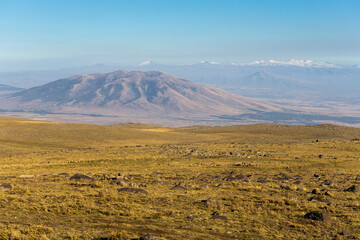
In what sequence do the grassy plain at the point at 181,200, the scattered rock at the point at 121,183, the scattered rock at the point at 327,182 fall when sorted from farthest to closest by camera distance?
the scattered rock at the point at 327,182
the scattered rock at the point at 121,183
the grassy plain at the point at 181,200

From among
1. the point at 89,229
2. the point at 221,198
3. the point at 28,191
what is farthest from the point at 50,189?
the point at 221,198

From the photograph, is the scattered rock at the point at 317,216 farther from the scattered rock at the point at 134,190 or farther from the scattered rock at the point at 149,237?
the scattered rock at the point at 134,190

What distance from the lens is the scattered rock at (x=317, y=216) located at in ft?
62.1

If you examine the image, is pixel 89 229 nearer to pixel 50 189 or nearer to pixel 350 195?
pixel 50 189

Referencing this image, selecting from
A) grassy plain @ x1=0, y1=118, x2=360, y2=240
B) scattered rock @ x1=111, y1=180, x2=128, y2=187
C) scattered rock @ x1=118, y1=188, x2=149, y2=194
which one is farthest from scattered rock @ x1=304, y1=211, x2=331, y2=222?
scattered rock @ x1=111, y1=180, x2=128, y2=187

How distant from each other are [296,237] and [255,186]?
37.6ft

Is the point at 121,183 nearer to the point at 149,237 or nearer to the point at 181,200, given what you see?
the point at 181,200

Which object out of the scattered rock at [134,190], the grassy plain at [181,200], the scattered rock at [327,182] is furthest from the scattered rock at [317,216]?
the scattered rock at [327,182]

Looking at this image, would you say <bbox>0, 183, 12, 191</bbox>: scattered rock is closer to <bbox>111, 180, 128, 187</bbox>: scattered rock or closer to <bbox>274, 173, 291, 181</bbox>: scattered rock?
<bbox>111, 180, 128, 187</bbox>: scattered rock

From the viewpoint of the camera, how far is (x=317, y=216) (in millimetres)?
19141

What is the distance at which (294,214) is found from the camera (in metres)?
20.1

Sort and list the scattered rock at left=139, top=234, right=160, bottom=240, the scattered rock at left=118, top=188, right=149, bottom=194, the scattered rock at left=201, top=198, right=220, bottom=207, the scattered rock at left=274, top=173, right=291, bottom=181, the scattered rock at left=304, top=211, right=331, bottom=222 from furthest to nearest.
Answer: the scattered rock at left=274, top=173, right=291, bottom=181 < the scattered rock at left=118, top=188, right=149, bottom=194 < the scattered rock at left=201, top=198, right=220, bottom=207 < the scattered rock at left=304, top=211, right=331, bottom=222 < the scattered rock at left=139, top=234, right=160, bottom=240

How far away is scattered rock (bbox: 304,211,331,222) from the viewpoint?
1892cm

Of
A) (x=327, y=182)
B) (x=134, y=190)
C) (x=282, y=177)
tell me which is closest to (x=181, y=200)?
(x=134, y=190)
